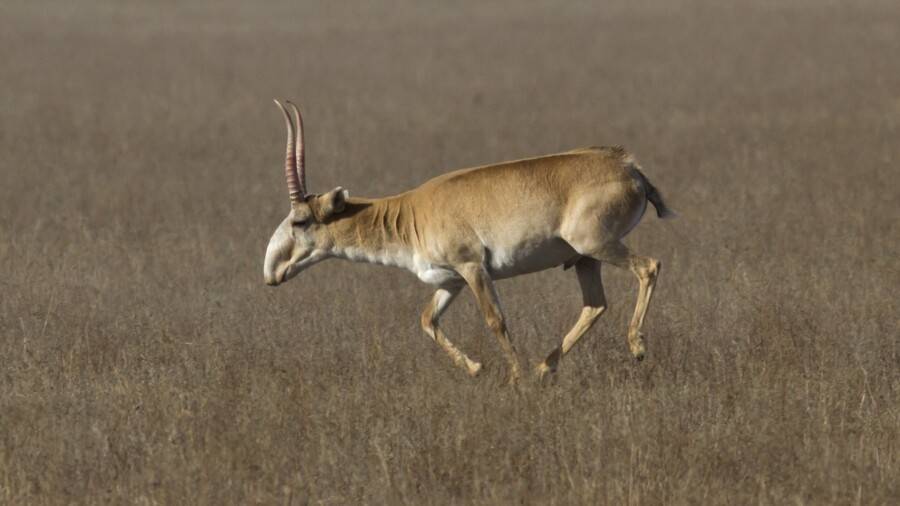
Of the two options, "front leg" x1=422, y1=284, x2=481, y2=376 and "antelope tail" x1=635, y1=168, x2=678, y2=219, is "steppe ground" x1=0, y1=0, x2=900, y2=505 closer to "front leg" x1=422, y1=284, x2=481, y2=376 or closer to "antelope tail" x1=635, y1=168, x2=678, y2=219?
"front leg" x1=422, y1=284, x2=481, y2=376

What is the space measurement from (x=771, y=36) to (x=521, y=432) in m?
30.1

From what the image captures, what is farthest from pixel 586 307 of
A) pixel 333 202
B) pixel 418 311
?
pixel 418 311

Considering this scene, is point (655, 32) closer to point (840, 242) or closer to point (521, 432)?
point (840, 242)

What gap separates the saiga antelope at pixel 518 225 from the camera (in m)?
9.74

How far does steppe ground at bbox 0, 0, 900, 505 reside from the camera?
784 cm

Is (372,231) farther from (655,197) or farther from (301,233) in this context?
(655,197)

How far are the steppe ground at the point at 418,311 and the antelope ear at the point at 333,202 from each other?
885mm

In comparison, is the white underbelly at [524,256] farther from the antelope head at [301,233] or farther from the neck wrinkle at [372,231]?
the antelope head at [301,233]

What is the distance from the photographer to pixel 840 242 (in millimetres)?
13859

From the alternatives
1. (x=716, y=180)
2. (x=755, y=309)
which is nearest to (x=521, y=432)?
(x=755, y=309)

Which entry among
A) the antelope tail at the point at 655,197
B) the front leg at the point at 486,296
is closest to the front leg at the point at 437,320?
the front leg at the point at 486,296

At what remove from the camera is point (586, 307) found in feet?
33.4

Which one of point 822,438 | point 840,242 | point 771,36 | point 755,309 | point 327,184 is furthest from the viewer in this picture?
point 771,36

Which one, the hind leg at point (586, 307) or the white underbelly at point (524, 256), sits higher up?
the white underbelly at point (524, 256)
